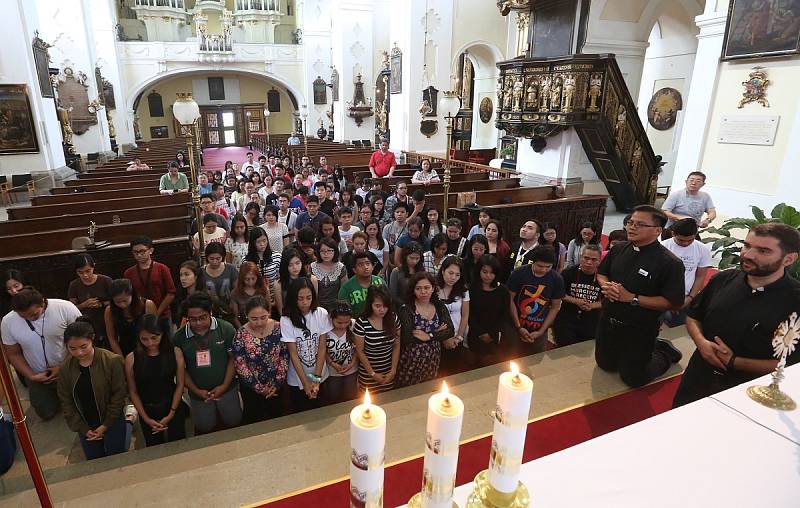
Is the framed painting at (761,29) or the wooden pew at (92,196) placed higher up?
the framed painting at (761,29)

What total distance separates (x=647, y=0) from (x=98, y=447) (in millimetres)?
11737

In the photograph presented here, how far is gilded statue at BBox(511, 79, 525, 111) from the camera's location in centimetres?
981

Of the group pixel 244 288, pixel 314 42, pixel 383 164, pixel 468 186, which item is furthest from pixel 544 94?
pixel 314 42

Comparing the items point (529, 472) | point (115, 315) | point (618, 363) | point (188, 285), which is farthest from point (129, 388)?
point (618, 363)

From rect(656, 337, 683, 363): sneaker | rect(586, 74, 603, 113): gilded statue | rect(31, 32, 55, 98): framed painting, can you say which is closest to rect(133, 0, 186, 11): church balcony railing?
rect(31, 32, 55, 98): framed painting

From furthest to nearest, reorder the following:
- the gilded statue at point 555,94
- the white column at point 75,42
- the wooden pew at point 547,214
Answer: the white column at point 75,42 → the gilded statue at point 555,94 → the wooden pew at point 547,214

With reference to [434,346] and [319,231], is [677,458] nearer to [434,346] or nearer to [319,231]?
[434,346]

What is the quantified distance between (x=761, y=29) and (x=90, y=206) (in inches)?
397

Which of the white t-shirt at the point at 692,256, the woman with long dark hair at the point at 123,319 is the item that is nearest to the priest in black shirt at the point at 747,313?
the white t-shirt at the point at 692,256

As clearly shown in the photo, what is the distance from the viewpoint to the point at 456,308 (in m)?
3.81

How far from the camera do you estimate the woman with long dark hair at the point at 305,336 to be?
325 cm

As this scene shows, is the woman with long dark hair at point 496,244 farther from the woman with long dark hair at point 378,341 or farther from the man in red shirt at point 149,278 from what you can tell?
the man in red shirt at point 149,278

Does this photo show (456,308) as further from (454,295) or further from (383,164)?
(383,164)

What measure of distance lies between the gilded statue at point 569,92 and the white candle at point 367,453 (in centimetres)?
919
